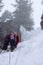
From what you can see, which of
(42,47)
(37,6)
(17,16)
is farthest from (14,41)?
(37,6)

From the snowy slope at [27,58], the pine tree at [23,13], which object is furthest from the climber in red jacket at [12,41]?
the pine tree at [23,13]

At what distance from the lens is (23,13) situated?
1361 inches

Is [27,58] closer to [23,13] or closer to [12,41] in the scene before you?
[12,41]

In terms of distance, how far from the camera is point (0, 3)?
137 ft

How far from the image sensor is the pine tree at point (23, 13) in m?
32.4

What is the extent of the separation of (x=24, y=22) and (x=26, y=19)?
183 cm

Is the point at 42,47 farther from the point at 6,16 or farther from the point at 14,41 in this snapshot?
the point at 6,16

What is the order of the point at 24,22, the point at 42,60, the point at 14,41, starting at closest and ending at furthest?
the point at 42,60, the point at 14,41, the point at 24,22

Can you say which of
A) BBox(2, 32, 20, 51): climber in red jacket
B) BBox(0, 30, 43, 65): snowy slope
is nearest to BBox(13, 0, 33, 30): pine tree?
BBox(2, 32, 20, 51): climber in red jacket

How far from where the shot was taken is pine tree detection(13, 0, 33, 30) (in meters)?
32.4

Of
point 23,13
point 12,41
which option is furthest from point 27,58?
point 23,13

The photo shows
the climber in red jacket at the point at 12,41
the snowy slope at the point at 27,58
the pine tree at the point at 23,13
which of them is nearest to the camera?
the snowy slope at the point at 27,58

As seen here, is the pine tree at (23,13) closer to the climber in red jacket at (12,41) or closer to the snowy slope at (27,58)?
the climber in red jacket at (12,41)

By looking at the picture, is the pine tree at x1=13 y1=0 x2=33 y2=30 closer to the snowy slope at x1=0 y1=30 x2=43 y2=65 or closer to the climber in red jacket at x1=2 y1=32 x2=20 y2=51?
the climber in red jacket at x1=2 y1=32 x2=20 y2=51
